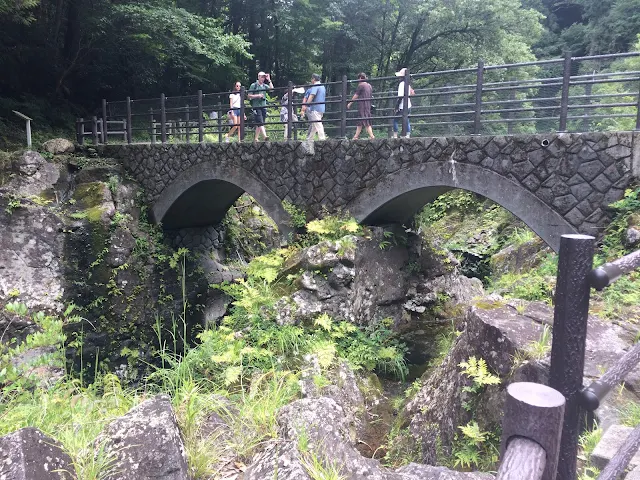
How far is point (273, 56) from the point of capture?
21000 millimetres

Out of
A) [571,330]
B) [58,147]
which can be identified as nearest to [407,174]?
[571,330]

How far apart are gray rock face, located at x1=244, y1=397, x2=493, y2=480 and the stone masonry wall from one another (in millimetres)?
4602

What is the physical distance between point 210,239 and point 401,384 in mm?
8017

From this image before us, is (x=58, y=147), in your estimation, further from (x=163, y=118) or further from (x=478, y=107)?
(x=478, y=107)

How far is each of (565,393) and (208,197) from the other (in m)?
11.1

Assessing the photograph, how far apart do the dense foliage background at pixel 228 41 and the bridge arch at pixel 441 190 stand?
870cm

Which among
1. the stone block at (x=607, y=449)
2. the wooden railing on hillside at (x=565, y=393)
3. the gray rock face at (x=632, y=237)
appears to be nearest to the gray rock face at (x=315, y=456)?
the stone block at (x=607, y=449)

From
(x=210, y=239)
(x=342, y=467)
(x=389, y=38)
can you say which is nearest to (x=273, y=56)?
(x=389, y=38)

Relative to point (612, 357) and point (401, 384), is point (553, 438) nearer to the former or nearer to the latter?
point (612, 357)

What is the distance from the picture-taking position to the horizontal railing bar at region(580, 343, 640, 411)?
44.3 inches

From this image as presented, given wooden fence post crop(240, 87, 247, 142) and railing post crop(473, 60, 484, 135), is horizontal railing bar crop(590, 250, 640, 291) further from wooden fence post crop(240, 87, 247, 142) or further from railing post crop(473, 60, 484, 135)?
wooden fence post crop(240, 87, 247, 142)

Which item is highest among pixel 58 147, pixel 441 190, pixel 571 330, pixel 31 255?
pixel 58 147

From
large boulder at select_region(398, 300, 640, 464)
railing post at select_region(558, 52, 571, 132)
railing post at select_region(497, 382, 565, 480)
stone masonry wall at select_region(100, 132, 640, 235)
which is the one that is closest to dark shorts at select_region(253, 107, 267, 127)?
stone masonry wall at select_region(100, 132, 640, 235)

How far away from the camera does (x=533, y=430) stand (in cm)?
99
